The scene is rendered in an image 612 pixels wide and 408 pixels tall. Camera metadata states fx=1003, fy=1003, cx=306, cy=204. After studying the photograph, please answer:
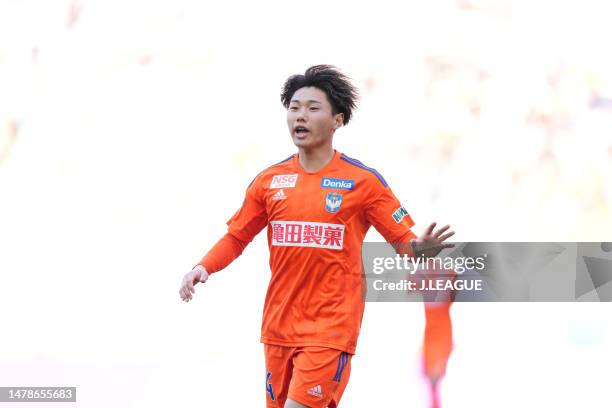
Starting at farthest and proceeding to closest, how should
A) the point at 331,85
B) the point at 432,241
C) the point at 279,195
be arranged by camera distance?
the point at 331,85
the point at 279,195
the point at 432,241

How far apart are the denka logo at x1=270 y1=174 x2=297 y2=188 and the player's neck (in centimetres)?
10

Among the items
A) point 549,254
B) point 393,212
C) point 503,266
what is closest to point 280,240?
point 393,212

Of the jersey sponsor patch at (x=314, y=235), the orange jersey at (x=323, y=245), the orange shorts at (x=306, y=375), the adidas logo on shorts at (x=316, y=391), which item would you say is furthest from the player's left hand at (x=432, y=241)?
the adidas logo on shorts at (x=316, y=391)

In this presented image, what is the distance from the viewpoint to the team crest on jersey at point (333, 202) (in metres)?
5.38

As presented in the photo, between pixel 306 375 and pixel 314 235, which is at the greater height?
pixel 314 235

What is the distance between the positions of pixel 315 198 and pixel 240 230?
0.55 metres

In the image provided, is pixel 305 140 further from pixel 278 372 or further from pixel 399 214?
pixel 278 372

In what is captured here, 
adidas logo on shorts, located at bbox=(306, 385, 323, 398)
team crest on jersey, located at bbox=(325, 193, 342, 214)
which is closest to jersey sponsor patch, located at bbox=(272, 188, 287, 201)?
team crest on jersey, located at bbox=(325, 193, 342, 214)

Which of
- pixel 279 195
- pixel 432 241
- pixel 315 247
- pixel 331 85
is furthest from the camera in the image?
pixel 331 85

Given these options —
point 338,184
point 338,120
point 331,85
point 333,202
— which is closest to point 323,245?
point 333,202

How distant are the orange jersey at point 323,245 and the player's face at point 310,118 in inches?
6.4

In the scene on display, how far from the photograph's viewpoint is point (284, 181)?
5.57 m

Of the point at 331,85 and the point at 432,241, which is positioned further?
the point at 331,85

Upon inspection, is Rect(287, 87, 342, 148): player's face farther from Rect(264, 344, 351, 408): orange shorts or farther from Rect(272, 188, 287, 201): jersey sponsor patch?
Rect(264, 344, 351, 408): orange shorts
